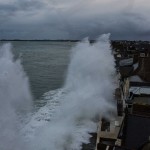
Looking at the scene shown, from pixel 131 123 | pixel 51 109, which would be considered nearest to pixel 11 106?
pixel 51 109

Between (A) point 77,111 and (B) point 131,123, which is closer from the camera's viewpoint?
(B) point 131,123

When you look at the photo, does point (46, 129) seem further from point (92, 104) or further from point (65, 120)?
point (92, 104)

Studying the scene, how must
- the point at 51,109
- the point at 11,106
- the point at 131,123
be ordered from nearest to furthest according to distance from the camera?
the point at 131,123, the point at 11,106, the point at 51,109

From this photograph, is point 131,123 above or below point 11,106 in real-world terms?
above

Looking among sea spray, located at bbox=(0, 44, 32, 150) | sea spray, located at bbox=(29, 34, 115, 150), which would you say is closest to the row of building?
sea spray, located at bbox=(29, 34, 115, 150)

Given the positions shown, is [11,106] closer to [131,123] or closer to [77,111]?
[77,111]

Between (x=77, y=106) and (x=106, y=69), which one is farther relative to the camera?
(x=106, y=69)

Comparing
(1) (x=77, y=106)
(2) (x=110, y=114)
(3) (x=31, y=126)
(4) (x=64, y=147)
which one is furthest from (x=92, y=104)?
(4) (x=64, y=147)
